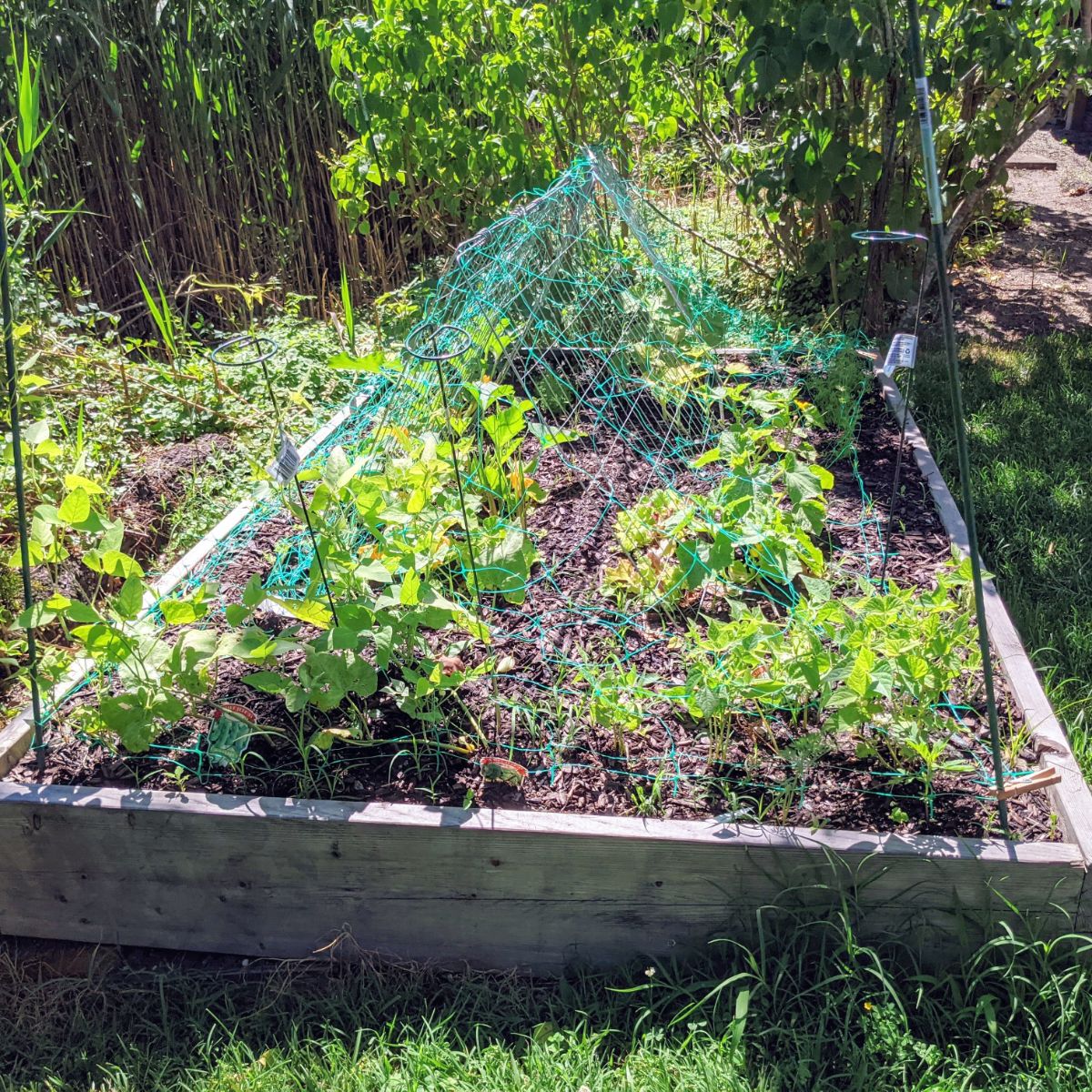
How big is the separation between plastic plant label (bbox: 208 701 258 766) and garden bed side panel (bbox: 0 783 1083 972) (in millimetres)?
103

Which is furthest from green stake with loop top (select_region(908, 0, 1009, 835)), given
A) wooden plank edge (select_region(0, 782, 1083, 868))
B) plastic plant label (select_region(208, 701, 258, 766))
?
plastic plant label (select_region(208, 701, 258, 766))

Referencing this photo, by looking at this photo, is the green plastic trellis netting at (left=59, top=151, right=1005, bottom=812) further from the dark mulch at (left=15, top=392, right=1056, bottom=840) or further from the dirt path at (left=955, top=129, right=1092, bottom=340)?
the dirt path at (left=955, top=129, right=1092, bottom=340)

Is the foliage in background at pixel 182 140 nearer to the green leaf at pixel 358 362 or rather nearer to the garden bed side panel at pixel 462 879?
the green leaf at pixel 358 362

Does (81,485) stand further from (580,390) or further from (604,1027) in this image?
(580,390)

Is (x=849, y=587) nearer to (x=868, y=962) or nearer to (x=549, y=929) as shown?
(x=868, y=962)

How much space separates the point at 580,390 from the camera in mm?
3650

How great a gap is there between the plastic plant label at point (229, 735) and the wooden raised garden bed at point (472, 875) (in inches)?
3.2

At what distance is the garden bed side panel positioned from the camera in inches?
69.2

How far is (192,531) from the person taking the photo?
10.2ft

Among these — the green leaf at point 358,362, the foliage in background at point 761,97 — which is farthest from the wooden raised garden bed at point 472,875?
the foliage in background at point 761,97

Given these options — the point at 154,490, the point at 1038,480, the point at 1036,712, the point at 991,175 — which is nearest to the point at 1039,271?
the point at 991,175

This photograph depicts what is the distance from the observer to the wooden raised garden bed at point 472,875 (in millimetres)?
1756

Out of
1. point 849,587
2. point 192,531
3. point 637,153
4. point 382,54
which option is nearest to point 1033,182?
point 637,153

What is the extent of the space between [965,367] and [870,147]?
3.82 feet
